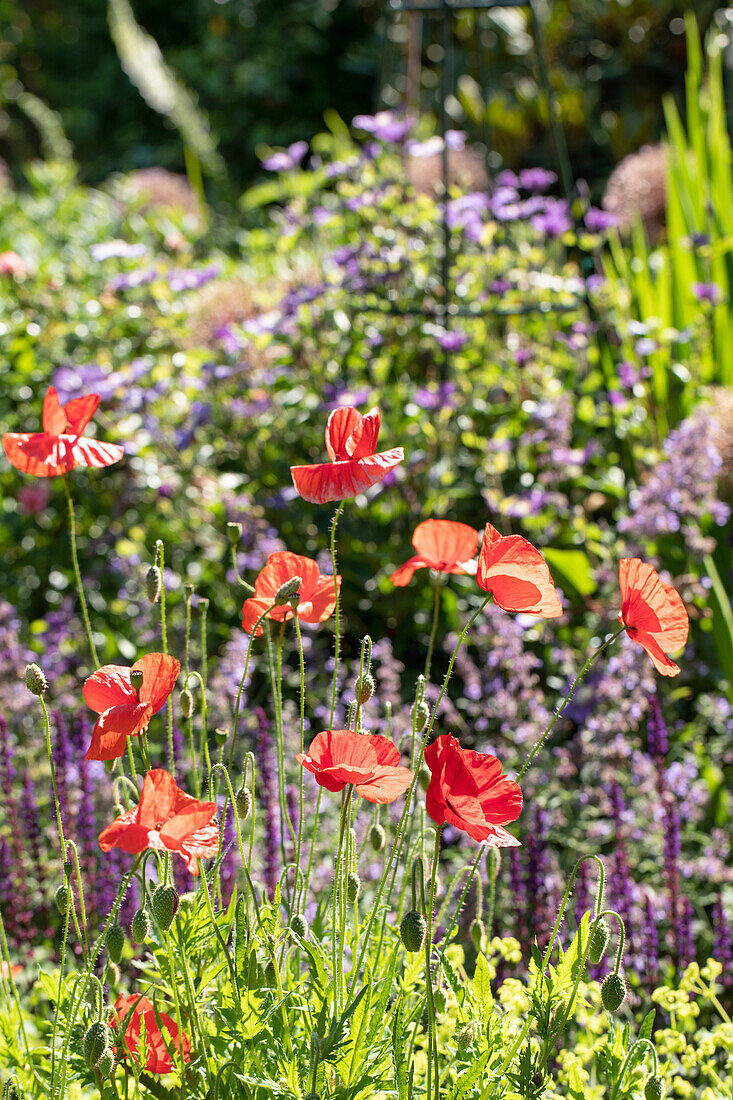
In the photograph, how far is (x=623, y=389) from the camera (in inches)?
108

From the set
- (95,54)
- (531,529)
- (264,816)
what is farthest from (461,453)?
(95,54)

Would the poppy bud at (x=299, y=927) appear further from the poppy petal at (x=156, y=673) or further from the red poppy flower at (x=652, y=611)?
the red poppy flower at (x=652, y=611)

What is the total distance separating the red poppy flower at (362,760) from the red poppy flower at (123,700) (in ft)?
0.45

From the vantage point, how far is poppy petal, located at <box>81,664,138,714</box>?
0.89m

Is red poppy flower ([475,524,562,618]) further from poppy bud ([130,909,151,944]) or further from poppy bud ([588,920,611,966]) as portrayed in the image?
poppy bud ([130,909,151,944])

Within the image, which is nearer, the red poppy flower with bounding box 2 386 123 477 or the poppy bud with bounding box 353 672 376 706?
the poppy bud with bounding box 353 672 376 706

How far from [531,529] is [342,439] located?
1.67m

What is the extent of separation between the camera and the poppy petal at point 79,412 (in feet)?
3.49

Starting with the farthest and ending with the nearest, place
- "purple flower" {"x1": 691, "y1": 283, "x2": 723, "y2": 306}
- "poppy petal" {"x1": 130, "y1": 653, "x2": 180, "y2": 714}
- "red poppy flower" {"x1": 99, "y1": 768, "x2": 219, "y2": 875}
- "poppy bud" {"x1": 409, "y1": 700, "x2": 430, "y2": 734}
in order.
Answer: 1. "purple flower" {"x1": 691, "y1": 283, "x2": 723, "y2": 306}
2. "poppy bud" {"x1": 409, "y1": 700, "x2": 430, "y2": 734}
3. "poppy petal" {"x1": 130, "y1": 653, "x2": 180, "y2": 714}
4. "red poppy flower" {"x1": 99, "y1": 768, "x2": 219, "y2": 875}

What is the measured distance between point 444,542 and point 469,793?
0.26 meters

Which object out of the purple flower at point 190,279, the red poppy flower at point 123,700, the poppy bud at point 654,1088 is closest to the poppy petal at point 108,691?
the red poppy flower at point 123,700

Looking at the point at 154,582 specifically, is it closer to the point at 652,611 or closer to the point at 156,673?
the point at 156,673

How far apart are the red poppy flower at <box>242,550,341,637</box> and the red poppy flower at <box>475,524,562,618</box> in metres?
0.19

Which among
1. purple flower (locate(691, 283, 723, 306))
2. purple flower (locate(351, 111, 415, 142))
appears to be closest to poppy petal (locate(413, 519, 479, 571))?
purple flower (locate(351, 111, 415, 142))
